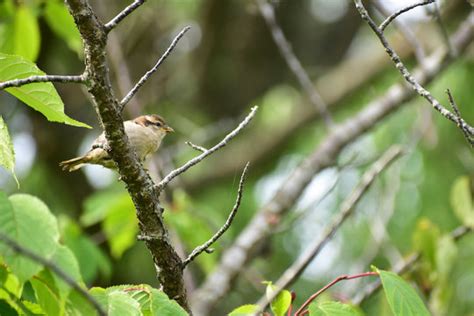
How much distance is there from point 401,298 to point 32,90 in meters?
1.04

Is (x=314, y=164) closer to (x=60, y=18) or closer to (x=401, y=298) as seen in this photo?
(x=60, y=18)

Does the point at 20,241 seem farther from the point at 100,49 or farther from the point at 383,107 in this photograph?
the point at 383,107

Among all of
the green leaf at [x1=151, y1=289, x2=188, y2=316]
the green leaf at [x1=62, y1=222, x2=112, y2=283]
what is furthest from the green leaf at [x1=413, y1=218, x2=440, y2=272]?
the green leaf at [x1=151, y1=289, x2=188, y2=316]

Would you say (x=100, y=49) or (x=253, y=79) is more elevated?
(x=253, y=79)

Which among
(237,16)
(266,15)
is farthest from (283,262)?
(266,15)

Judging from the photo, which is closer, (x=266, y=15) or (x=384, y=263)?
(x=266, y=15)

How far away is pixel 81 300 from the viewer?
61.7 inches

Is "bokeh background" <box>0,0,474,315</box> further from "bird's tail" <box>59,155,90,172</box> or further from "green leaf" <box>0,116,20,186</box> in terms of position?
"green leaf" <box>0,116,20,186</box>

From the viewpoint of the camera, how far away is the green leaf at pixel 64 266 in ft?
4.90

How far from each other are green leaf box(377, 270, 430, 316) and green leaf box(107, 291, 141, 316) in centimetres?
64

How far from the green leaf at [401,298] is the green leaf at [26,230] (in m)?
0.86

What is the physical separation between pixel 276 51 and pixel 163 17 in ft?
4.17

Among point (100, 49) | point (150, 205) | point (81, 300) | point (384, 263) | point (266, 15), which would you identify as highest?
A: point (266, 15)

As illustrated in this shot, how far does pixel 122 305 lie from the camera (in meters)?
1.66
